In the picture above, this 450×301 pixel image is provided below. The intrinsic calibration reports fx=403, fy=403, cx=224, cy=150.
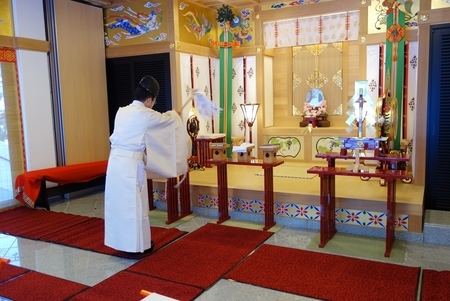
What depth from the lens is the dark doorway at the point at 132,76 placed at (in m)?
6.08

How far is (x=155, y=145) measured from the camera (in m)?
3.67

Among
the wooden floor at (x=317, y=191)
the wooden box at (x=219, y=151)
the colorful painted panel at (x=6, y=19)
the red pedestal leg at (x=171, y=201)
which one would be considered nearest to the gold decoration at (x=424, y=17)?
the wooden floor at (x=317, y=191)

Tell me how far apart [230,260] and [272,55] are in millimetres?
4339

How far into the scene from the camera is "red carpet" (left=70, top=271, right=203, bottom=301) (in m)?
2.94

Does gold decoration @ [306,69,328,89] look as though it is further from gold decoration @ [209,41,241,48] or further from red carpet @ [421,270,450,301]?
red carpet @ [421,270,450,301]

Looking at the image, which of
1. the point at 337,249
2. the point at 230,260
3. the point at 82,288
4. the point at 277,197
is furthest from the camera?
the point at 277,197

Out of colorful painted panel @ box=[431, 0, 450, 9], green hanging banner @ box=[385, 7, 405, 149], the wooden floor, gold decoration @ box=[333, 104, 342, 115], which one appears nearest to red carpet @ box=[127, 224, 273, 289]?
the wooden floor

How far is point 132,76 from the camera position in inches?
250

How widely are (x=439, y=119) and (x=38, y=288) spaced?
4132 millimetres

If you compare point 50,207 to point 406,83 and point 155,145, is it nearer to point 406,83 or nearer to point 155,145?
point 155,145

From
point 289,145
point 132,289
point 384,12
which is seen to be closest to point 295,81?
point 289,145

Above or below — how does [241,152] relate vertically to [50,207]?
above

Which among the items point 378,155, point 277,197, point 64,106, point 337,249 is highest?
point 64,106

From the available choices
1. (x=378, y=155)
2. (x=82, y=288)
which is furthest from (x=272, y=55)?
(x=82, y=288)
